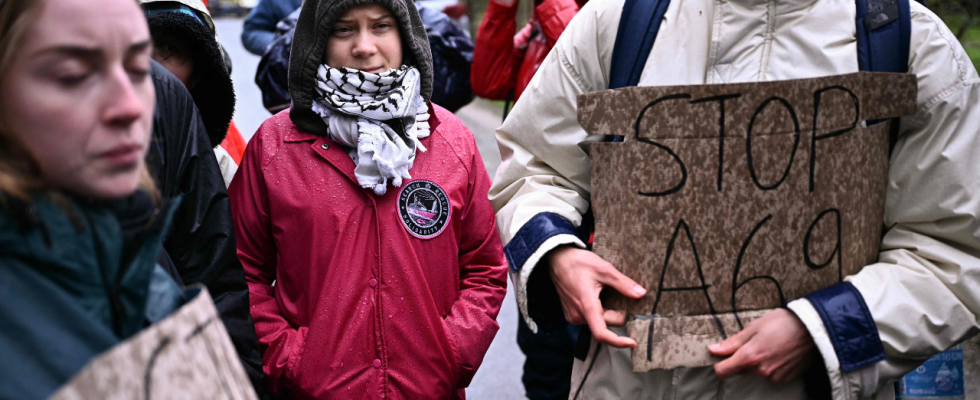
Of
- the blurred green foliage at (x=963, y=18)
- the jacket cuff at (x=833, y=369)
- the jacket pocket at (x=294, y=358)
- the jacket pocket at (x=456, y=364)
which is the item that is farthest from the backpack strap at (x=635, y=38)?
the blurred green foliage at (x=963, y=18)

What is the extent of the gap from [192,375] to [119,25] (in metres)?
0.45

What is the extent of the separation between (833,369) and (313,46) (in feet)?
5.83

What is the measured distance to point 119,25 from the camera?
975mm

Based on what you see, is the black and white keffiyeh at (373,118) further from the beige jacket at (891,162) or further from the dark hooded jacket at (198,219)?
the beige jacket at (891,162)

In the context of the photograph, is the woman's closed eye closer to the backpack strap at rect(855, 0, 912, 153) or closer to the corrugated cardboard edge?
the corrugated cardboard edge

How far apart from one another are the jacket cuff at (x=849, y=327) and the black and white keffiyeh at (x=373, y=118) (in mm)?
1271

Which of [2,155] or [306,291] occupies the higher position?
[2,155]

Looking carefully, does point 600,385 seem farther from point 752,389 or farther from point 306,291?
point 306,291

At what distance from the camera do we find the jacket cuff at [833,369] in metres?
1.51

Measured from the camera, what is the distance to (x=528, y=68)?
4082 millimetres

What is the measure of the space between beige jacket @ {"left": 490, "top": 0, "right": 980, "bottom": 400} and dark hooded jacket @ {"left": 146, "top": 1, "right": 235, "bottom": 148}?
135 cm

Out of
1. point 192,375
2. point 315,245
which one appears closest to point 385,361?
point 315,245

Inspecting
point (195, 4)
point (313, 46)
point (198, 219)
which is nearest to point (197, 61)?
point (195, 4)

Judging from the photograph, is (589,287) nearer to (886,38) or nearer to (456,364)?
(886,38)
